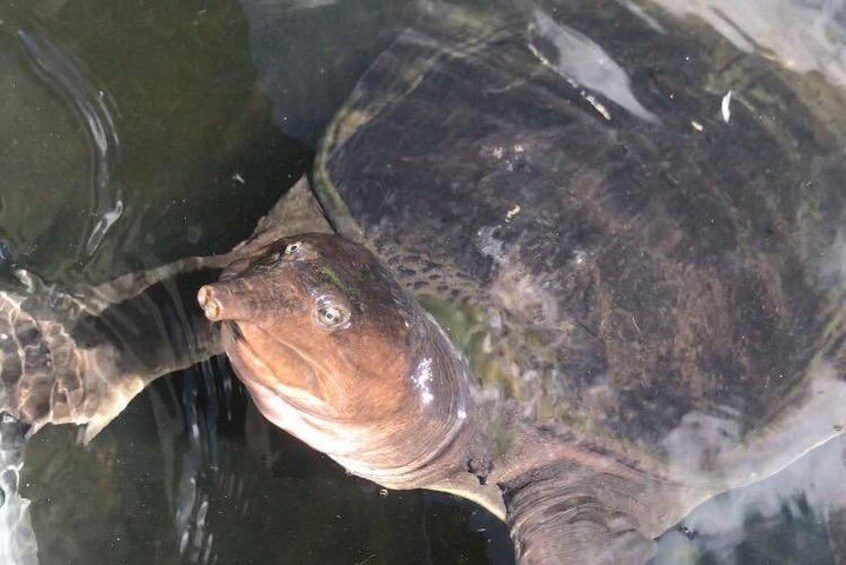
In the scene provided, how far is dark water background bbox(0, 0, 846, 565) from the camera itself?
288 cm

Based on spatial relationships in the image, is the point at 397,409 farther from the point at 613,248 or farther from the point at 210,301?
the point at 613,248

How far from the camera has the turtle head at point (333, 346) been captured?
1815 mm

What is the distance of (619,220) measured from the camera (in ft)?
8.43

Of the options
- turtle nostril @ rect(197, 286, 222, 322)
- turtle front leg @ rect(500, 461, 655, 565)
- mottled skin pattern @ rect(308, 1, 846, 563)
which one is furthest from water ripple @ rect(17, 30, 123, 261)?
turtle front leg @ rect(500, 461, 655, 565)

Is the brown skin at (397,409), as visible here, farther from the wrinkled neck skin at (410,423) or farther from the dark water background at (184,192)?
the dark water background at (184,192)

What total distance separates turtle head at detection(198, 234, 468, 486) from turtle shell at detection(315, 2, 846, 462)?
0.35m

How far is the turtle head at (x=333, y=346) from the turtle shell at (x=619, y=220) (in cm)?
35

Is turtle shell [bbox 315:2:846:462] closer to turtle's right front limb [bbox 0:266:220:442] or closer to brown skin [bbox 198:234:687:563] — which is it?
brown skin [bbox 198:234:687:563]

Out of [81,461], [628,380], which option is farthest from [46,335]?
[628,380]

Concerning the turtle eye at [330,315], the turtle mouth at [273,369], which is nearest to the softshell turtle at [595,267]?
the turtle mouth at [273,369]

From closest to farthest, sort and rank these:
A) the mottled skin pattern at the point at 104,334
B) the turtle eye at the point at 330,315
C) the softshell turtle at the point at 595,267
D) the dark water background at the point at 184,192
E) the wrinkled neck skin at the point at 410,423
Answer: the turtle eye at the point at 330,315, the wrinkled neck skin at the point at 410,423, the softshell turtle at the point at 595,267, the mottled skin pattern at the point at 104,334, the dark water background at the point at 184,192

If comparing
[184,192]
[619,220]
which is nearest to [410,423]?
[619,220]

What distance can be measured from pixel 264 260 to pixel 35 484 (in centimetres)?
153

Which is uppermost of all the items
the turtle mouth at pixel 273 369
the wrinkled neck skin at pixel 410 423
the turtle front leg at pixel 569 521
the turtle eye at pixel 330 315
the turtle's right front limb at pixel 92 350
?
the turtle eye at pixel 330 315
